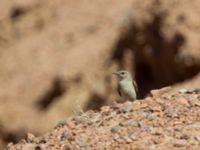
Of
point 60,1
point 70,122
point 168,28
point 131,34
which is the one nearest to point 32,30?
point 60,1

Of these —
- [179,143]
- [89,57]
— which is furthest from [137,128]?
[89,57]

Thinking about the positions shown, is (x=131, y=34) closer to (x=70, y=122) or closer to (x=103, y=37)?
(x=103, y=37)

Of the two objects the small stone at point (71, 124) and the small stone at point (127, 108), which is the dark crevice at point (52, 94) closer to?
the small stone at point (127, 108)

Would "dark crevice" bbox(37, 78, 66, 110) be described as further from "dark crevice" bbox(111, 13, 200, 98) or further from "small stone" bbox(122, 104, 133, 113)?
"small stone" bbox(122, 104, 133, 113)

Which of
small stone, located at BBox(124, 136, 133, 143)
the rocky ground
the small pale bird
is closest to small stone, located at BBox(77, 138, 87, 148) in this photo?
the rocky ground

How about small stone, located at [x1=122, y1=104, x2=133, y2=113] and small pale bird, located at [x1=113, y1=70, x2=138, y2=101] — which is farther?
small pale bird, located at [x1=113, y1=70, x2=138, y2=101]
